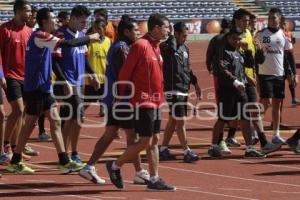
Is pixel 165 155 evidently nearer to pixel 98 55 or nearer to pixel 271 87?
pixel 271 87

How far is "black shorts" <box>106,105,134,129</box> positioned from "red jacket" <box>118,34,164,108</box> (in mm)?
293

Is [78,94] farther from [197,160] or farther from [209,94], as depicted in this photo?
[209,94]

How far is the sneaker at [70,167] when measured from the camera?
1123cm

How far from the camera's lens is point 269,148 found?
13.3 m

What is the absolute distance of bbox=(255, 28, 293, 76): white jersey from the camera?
564 inches

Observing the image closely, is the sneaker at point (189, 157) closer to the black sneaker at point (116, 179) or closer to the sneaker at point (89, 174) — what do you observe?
the sneaker at point (89, 174)

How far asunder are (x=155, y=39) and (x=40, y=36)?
1.57m

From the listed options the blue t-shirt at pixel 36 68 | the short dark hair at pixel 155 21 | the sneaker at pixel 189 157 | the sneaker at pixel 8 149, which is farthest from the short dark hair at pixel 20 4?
the sneaker at pixel 189 157

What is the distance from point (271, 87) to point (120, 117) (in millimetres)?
4462

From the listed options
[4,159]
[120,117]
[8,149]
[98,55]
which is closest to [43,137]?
[98,55]

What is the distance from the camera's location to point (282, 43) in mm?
14398

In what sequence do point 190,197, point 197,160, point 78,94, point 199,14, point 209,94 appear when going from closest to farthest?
point 190,197
point 78,94
point 197,160
point 209,94
point 199,14

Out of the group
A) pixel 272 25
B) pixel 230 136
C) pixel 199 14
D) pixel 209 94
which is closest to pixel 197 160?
pixel 230 136

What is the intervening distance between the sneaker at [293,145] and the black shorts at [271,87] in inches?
46.1
